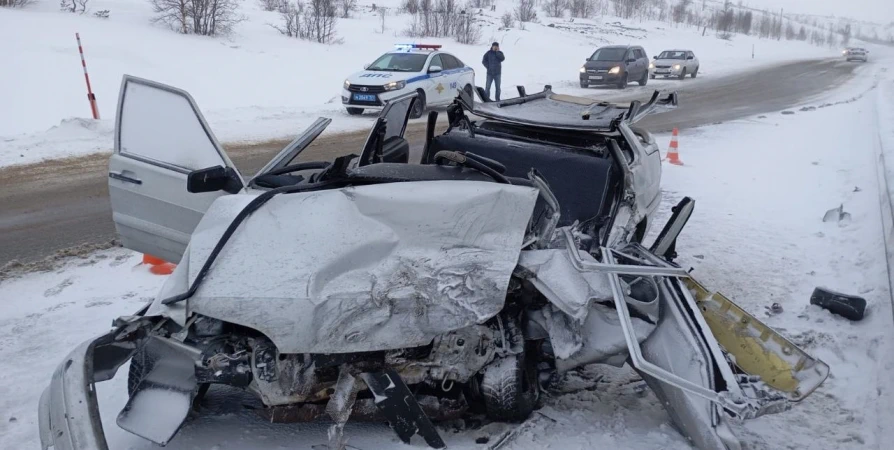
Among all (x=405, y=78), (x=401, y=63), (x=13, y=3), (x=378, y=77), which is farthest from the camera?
(x=13, y=3)

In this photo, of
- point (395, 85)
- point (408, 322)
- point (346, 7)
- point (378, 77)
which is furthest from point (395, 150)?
point (346, 7)

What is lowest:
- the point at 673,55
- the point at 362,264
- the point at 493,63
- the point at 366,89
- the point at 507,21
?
the point at 362,264

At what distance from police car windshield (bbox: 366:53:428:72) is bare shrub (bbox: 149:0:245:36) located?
1021cm

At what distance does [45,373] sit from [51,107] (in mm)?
11860

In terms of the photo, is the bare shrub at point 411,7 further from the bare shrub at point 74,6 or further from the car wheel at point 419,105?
the car wheel at point 419,105

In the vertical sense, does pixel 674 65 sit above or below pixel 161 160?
above

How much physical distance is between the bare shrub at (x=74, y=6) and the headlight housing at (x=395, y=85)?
13572mm

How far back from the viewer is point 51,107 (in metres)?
13.5

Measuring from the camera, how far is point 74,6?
21.5 metres

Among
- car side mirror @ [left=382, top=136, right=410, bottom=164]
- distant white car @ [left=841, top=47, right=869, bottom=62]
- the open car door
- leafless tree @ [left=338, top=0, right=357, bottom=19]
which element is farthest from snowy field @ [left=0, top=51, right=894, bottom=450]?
distant white car @ [left=841, top=47, right=869, bottom=62]

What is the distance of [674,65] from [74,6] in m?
22.3

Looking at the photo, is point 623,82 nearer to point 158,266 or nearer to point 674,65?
point 674,65

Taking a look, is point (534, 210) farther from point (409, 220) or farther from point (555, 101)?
point (555, 101)

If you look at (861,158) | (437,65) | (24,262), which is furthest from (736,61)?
(24,262)
